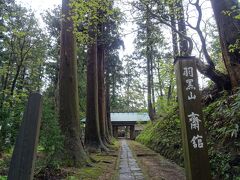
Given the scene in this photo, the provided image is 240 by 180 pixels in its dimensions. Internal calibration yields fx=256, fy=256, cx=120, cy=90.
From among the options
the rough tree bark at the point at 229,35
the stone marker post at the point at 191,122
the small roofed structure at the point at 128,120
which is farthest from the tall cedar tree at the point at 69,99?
the small roofed structure at the point at 128,120

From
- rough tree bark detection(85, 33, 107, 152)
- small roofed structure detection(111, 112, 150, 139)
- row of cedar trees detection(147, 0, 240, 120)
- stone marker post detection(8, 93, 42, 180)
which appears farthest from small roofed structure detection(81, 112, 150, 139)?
stone marker post detection(8, 93, 42, 180)

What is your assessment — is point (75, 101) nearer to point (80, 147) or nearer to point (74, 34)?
point (80, 147)

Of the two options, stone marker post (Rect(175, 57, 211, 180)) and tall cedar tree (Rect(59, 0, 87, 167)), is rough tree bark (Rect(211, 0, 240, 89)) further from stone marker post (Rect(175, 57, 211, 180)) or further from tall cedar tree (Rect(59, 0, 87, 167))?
tall cedar tree (Rect(59, 0, 87, 167))

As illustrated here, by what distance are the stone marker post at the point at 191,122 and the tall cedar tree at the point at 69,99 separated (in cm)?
391

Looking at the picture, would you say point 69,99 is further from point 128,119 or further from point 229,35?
point 128,119

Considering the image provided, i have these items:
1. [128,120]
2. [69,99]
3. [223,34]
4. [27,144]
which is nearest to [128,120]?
[128,120]

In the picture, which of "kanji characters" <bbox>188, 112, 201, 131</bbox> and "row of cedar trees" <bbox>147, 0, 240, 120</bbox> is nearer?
"kanji characters" <bbox>188, 112, 201, 131</bbox>

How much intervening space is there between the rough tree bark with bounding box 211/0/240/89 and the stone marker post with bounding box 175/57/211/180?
308 cm

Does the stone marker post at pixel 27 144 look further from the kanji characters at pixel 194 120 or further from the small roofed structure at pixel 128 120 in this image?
the small roofed structure at pixel 128 120

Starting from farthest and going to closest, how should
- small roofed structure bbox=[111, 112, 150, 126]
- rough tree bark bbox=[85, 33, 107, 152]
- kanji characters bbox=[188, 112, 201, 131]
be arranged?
small roofed structure bbox=[111, 112, 150, 126] → rough tree bark bbox=[85, 33, 107, 152] → kanji characters bbox=[188, 112, 201, 131]

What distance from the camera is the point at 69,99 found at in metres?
7.65

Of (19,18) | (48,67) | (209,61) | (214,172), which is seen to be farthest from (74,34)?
(48,67)

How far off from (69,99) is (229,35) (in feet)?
16.4

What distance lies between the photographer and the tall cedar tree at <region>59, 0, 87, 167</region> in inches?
289
